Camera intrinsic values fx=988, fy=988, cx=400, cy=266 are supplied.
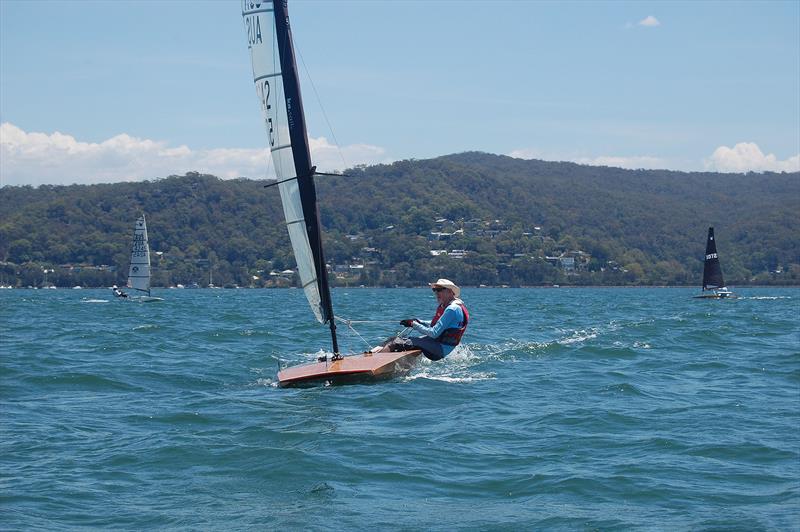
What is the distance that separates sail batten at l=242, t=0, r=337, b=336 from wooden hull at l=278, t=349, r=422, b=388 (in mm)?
1486

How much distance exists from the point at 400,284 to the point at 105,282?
36401 mm

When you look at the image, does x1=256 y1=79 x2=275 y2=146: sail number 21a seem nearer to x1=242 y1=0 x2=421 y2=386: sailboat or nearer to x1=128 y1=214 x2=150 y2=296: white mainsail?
x1=242 y1=0 x2=421 y2=386: sailboat

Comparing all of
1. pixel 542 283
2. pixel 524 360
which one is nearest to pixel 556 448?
pixel 524 360

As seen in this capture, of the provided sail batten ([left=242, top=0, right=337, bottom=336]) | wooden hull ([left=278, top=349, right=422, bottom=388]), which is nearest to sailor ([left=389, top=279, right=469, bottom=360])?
wooden hull ([left=278, top=349, right=422, bottom=388])

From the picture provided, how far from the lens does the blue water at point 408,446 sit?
749cm

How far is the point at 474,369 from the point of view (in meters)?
16.5

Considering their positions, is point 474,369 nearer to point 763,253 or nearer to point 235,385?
point 235,385

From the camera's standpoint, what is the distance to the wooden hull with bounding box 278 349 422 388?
13.6 metres

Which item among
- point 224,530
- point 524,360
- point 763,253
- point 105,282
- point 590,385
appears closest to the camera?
point 224,530

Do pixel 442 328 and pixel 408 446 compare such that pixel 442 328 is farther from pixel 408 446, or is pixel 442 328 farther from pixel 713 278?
pixel 713 278

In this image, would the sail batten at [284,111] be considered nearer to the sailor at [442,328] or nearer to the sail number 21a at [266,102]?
the sail number 21a at [266,102]

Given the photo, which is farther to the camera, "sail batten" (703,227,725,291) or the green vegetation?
the green vegetation

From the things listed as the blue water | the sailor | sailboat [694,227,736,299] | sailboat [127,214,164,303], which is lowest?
sailboat [694,227,736,299]

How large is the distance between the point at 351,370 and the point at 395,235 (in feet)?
424
